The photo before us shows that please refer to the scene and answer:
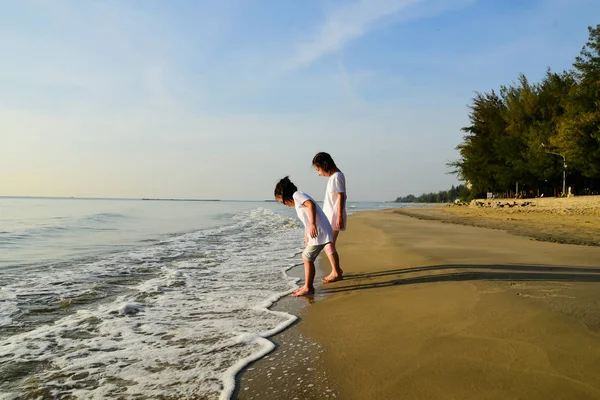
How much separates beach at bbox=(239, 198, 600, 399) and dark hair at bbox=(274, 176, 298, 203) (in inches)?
52.6

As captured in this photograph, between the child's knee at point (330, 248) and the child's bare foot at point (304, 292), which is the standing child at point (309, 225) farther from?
the child's knee at point (330, 248)

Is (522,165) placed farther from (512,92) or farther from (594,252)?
(594,252)

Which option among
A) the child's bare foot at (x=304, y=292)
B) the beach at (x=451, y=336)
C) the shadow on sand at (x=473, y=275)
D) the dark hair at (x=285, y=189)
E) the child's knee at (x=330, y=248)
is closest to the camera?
the beach at (x=451, y=336)

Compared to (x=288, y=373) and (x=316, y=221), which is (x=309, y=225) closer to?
(x=316, y=221)

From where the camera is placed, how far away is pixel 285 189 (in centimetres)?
536

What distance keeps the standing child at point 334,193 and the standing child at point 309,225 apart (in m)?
0.46

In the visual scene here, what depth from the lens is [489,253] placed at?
25.2ft

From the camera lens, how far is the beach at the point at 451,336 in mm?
2320

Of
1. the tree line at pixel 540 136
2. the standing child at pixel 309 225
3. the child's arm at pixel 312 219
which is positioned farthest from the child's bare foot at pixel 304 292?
the tree line at pixel 540 136

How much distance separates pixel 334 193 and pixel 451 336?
3.10m

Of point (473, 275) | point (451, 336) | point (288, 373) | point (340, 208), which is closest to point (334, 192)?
point (340, 208)

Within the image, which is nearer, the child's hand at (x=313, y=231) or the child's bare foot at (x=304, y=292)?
the child's bare foot at (x=304, y=292)

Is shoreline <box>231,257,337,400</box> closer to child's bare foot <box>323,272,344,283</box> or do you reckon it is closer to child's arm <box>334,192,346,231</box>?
child's bare foot <box>323,272,344,283</box>

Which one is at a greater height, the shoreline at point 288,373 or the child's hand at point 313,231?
the child's hand at point 313,231
